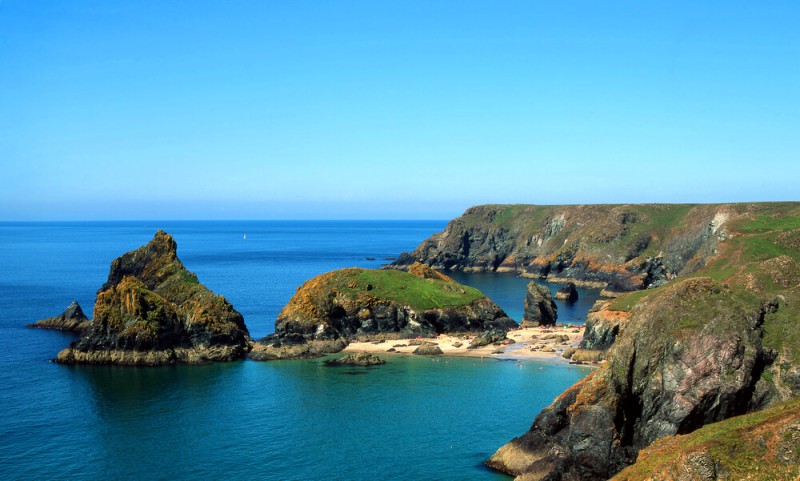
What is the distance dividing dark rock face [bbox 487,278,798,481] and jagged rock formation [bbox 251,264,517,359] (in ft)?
197

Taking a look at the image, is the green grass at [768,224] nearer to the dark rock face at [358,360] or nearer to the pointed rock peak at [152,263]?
the dark rock face at [358,360]

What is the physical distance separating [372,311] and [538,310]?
1273 inches

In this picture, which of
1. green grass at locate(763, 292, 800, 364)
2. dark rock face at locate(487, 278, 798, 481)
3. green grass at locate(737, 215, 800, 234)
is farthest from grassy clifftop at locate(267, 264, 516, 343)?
green grass at locate(763, 292, 800, 364)

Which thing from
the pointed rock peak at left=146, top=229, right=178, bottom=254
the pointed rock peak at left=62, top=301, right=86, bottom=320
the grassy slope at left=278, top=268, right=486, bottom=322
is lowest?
the pointed rock peak at left=62, top=301, right=86, bottom=320

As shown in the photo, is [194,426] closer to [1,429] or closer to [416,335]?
[1,429]

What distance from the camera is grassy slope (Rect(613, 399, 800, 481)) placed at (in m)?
34.6

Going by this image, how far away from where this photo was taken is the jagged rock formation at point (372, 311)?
106812 mm

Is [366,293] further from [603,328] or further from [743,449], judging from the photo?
[743,449]

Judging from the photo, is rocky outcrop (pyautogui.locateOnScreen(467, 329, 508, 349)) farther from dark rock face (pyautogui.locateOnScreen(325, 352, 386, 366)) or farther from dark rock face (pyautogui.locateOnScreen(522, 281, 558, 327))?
dark rock face (pyautogui.locateOnScreen(325, 352, 386, 366))

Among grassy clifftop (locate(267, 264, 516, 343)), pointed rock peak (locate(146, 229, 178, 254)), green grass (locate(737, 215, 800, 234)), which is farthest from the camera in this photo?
green grass (locate(737, 215, 800, 234))

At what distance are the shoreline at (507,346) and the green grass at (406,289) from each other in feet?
24.2

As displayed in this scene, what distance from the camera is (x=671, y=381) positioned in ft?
154

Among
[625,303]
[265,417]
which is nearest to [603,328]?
[625,303]

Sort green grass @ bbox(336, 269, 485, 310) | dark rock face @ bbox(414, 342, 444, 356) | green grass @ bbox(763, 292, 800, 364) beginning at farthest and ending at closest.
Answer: green grass @ bbox(336, 269, 485, 310) < dark rock face @ bbox(414, 342, 444, 356) < green grass @ bbox(763, 292, 800, 364)
